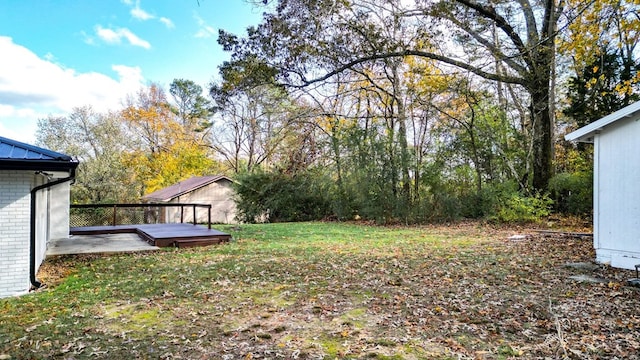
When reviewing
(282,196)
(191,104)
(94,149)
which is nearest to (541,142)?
(282,196)

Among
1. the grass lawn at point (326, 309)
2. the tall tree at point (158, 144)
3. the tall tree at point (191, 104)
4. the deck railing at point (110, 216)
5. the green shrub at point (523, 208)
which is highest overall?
the tall tree at point (191, 104)

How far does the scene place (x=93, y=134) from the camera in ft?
71.6

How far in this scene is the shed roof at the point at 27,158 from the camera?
4.27 m

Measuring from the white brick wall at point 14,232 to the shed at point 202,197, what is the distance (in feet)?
53.6

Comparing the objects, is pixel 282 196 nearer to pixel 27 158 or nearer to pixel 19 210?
pixel 19 210

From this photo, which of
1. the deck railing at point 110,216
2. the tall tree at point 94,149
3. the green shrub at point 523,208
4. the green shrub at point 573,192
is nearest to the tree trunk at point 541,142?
the green shrub at point 573,192

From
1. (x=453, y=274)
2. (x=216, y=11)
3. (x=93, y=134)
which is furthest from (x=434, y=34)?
(x=93, y=134)

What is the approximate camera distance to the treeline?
28.3 ft

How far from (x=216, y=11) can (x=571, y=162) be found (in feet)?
41.8

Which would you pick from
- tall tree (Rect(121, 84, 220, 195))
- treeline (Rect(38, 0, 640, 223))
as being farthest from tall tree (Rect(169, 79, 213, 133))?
treeline (Rect(38, 0, 640, 223))

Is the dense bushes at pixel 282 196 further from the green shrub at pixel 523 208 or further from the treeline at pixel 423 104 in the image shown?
the green shrub at pixel 523 208

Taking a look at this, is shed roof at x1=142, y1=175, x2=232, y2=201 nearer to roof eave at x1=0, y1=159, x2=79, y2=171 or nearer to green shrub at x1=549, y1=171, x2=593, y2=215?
green shrub at x1=549, y1=171, x2=593, y2=215

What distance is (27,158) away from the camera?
4.32 metres

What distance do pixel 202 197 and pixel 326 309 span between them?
19.5m
